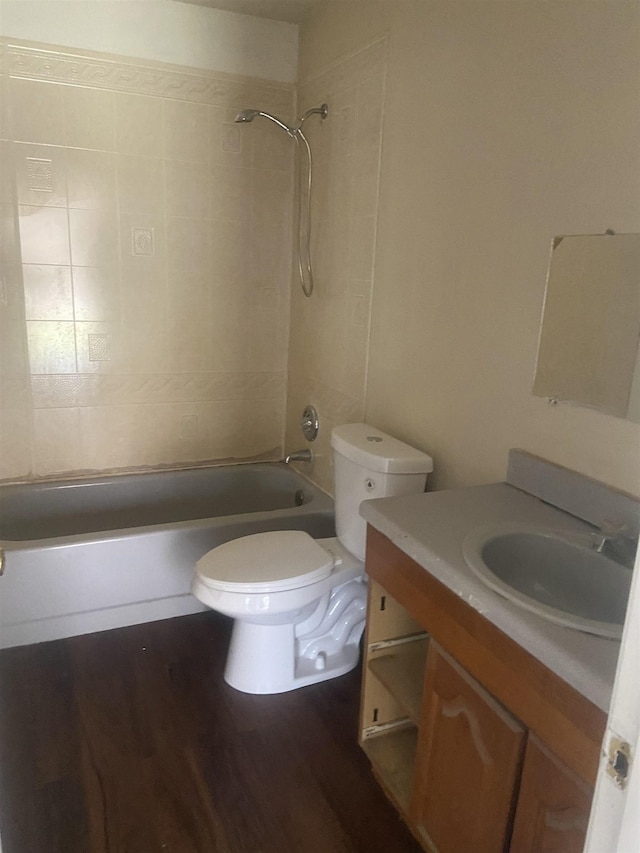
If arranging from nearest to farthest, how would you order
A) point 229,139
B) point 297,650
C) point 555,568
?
point 555,568 → point 297,650 → point 229,139

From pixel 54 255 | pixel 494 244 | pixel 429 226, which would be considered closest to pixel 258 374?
pixel 54 255

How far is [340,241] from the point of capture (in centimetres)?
253

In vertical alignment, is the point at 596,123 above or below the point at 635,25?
below

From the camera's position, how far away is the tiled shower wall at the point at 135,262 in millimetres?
2564

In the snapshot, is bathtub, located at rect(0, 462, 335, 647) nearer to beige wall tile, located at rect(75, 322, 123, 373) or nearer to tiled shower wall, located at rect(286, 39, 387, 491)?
tiled shower wall, located at rect(286, 39, 387, 491)

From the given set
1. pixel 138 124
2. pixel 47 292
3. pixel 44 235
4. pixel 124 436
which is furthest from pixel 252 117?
pixel 124 436

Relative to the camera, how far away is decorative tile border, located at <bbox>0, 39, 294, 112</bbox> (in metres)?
2.46

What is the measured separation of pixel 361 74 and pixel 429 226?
29.6 inches

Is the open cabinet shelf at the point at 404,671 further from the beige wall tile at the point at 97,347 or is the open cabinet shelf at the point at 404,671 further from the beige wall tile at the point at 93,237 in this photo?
the beige wall tile at the point at 93,237

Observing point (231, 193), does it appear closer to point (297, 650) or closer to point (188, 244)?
point (188, 244)

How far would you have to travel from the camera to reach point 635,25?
4.17ft

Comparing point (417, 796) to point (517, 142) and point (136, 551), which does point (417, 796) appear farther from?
point (517, 142)

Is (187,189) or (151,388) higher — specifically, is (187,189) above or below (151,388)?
above

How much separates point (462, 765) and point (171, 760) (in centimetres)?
91
